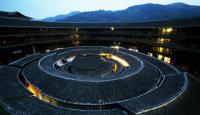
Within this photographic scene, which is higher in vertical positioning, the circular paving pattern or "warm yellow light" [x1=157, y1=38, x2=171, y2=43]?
"warm yellow light" [x1=157, y1=38, x2=171, y2=43]

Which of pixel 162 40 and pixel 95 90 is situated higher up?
pixel 162 40

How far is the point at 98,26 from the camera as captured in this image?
74.1 metres

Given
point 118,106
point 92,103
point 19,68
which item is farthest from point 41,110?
point 19,68

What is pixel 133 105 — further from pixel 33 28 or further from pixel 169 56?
pixel 33 28

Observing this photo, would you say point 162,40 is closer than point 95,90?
No

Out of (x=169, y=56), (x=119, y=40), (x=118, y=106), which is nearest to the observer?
(x=118, y=106)

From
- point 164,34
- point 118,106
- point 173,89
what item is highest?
point 164,34

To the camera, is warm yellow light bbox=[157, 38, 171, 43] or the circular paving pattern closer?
the circular paving pattern

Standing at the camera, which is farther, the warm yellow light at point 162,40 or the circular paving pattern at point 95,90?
the warm yellow light at point 162,40

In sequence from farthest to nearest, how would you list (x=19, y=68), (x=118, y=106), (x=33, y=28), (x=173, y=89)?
(x=33, y=28) → (x=19, y=68) → (x=173, y=89) → (x=118, y=106)

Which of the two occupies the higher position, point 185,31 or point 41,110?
point 185,31

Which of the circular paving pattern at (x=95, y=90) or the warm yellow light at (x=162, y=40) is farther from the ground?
the warm yellow light at (x=162, y=40)

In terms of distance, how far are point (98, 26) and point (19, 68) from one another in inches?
1868

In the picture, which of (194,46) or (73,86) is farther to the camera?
(194,46)
